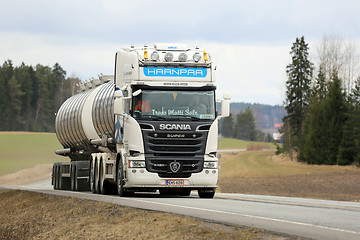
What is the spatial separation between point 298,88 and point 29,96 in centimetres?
9489

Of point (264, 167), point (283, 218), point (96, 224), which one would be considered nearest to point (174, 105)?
point (96, 224)

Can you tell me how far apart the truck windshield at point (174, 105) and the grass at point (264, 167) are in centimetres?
4765

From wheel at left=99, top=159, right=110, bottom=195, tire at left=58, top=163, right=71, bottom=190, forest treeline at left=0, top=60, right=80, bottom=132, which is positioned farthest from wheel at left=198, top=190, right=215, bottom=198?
forest treeline at left=0, top=60, right=80, bottom=132

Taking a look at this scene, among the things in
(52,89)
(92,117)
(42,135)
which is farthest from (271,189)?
Answer: (52,89)

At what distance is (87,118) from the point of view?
93.7 ft

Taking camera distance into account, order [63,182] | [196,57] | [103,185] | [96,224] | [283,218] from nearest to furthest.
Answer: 1. [283,218]
2. [96,224]
3. [196,57]
4. [103,185]
5. [63,182]

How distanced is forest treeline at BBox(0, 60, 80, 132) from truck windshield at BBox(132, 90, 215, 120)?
138042 mm

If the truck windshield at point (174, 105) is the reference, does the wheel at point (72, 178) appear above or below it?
below

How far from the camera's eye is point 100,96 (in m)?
26.9

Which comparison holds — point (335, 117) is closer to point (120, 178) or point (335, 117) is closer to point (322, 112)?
point (322, 112)

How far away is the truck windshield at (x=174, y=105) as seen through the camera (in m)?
20.6

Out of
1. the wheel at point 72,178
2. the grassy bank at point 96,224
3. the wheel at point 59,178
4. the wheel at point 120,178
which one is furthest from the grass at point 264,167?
the grassy bank at point 96,224

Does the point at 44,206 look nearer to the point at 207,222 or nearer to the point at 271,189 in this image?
the point at 207,222

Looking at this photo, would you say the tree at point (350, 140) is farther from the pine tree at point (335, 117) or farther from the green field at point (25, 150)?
the green field at point (25, 150)
